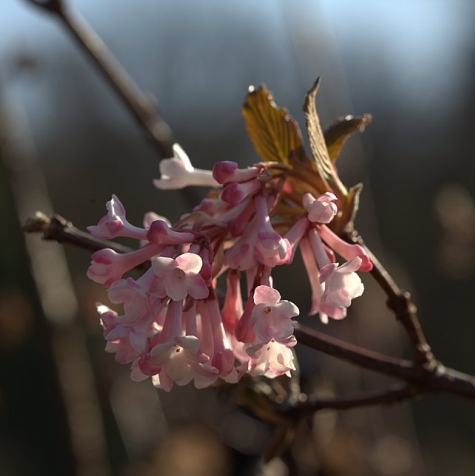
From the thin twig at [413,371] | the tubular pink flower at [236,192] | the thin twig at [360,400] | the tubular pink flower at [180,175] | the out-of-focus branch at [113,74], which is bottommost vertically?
the thin twig at [360,400]

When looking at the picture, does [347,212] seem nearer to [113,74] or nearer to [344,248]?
[344,248]

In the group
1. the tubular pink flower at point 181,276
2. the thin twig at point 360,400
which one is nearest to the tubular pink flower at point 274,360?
the tubular pink flower at point 181,276

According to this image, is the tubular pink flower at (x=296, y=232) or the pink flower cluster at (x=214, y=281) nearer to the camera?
the pink flower cluster at (x=214, y=281)

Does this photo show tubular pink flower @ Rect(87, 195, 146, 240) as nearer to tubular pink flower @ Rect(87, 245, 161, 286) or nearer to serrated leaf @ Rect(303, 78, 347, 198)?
tubular pink flower @ Rect(87, 245, 161, 286)

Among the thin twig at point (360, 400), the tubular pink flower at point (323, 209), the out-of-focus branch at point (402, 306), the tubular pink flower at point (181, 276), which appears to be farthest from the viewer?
the thin twig at point (360, 400)

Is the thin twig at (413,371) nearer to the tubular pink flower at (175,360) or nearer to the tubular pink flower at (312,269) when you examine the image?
the tubular pink flower at (312,269)

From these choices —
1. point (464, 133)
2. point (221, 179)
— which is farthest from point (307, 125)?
point (464, 133)

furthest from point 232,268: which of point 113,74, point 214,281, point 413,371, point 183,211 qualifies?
point 183,211

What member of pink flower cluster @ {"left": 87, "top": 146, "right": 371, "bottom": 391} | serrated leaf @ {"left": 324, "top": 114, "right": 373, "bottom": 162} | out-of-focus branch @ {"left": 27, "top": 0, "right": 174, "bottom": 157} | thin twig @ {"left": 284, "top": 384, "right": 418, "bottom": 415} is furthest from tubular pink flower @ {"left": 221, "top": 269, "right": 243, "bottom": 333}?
out-of-focus branch @ {"left": 27, "top": 0, "right": 174, "bottom": 157}
